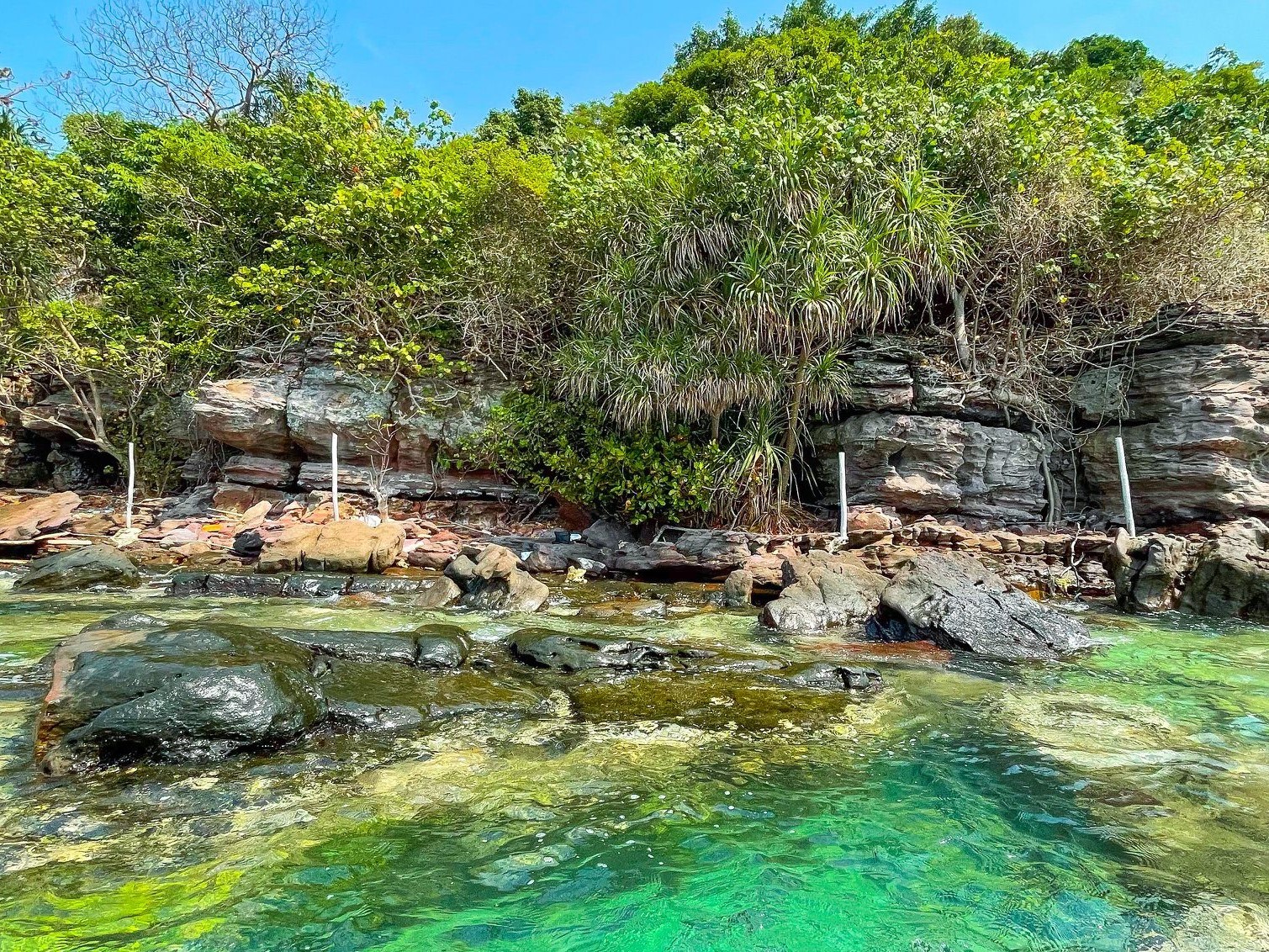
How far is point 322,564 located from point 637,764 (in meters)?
6.75

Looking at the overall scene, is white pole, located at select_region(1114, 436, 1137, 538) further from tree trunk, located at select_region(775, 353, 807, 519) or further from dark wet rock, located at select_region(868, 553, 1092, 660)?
tree trunk, located at select_region(775, 353, 807, 519)

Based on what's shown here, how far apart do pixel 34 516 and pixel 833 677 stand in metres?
12.1

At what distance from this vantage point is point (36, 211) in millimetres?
11906

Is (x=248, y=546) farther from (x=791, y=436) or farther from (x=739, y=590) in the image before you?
(x=791, y=436)

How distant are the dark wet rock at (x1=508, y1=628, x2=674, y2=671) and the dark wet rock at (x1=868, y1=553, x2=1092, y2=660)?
2.31m

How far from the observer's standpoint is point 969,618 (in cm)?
554

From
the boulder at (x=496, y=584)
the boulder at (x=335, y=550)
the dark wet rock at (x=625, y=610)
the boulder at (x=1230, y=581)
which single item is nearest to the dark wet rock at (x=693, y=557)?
the dark wet rock at (x=625, y=610)

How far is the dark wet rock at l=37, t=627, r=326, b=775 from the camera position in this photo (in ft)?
9.44

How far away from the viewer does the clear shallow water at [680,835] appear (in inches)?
75.2

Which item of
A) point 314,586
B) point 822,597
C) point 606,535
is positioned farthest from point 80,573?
point 822,597

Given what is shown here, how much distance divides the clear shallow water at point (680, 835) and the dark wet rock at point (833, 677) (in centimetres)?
36

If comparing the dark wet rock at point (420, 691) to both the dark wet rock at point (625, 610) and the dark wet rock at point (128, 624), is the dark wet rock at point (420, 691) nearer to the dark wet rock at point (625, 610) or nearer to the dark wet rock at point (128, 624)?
the dark wet rock at point (128, 624)

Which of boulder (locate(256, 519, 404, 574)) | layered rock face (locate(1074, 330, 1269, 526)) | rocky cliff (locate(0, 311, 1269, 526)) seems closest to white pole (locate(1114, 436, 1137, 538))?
layered rock face (locate(1074, 330, 1269, 526))

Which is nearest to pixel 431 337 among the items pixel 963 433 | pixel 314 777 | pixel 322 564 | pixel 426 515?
pixel 426 515
